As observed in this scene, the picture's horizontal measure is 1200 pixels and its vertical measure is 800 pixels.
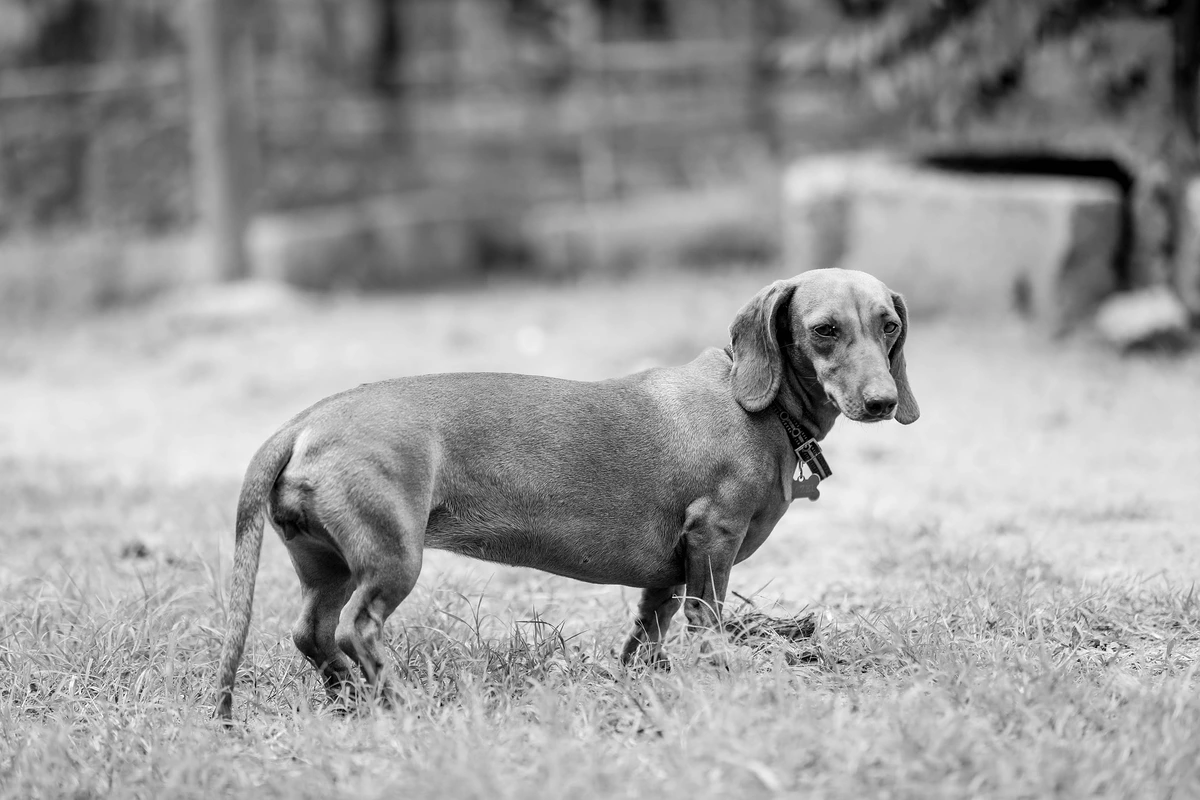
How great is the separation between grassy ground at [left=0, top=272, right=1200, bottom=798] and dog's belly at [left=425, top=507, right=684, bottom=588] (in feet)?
0.74

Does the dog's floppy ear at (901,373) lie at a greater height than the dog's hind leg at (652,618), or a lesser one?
greater

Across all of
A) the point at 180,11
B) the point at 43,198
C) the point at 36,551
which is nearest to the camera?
the point at 36,551

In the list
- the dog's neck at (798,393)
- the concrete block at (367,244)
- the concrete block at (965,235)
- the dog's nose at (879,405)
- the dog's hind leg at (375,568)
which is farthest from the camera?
the concrete block at (367,244)

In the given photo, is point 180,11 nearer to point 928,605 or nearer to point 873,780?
point 928,605

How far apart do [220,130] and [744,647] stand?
25.7 ft

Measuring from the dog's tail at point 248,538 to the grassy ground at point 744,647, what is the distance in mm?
129

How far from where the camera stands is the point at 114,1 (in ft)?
44.0

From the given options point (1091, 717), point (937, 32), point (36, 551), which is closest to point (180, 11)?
point (937, 32)

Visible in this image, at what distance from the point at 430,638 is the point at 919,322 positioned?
578 cm

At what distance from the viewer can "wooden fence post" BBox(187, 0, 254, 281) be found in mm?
10008

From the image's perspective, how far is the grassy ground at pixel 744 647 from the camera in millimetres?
2881

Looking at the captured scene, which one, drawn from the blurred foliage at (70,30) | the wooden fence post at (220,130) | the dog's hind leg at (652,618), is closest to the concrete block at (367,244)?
the wooden fence post at (220,130)

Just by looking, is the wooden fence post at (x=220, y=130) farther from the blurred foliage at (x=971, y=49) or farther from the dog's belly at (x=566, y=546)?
the dog's belly at (x=566, y=546)

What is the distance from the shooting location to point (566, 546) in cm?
348
